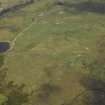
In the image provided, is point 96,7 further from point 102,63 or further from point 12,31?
point 102,63

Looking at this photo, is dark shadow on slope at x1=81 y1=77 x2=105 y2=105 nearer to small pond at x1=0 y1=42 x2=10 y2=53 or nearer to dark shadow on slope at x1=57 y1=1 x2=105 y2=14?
small pond at x1=0 y1=42 x2=10 y2=53

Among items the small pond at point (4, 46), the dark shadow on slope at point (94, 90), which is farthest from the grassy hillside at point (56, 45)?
the small pond at point (4, 46)

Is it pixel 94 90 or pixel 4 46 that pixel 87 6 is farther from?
pixel 94 90

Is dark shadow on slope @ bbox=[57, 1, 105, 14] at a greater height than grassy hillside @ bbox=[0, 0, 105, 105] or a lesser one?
lesser

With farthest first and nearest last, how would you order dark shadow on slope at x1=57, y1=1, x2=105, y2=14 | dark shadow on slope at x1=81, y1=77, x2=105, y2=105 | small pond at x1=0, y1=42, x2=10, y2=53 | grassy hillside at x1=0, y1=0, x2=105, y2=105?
1. dark shadow on slope at x1=57, y1=1, x2=105, y2=14
2. small pond at x1=0, y1=42, x2=10, y2=53
3. grassy hillside at x1=0, y1=0, x2=105, y2=105
4. dark shadow on slope at x1=81, y1=77, x2=105, y2=105

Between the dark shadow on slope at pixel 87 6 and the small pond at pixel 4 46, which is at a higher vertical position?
the small pond at pixel 4 46

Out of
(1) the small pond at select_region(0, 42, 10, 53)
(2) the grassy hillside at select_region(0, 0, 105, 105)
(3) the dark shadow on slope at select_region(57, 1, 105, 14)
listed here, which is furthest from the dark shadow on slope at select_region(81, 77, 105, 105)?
(3) the dark shadow on slope at select_region(57, 1, 105, 14)

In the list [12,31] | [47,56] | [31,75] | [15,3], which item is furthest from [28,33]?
[15,3]

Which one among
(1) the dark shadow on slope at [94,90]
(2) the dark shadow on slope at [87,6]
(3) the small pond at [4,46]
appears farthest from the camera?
(2) the dark shadow on slope at [87,6]

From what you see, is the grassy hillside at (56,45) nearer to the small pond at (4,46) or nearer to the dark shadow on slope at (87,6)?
the dark shadow on slope at (87,6)
